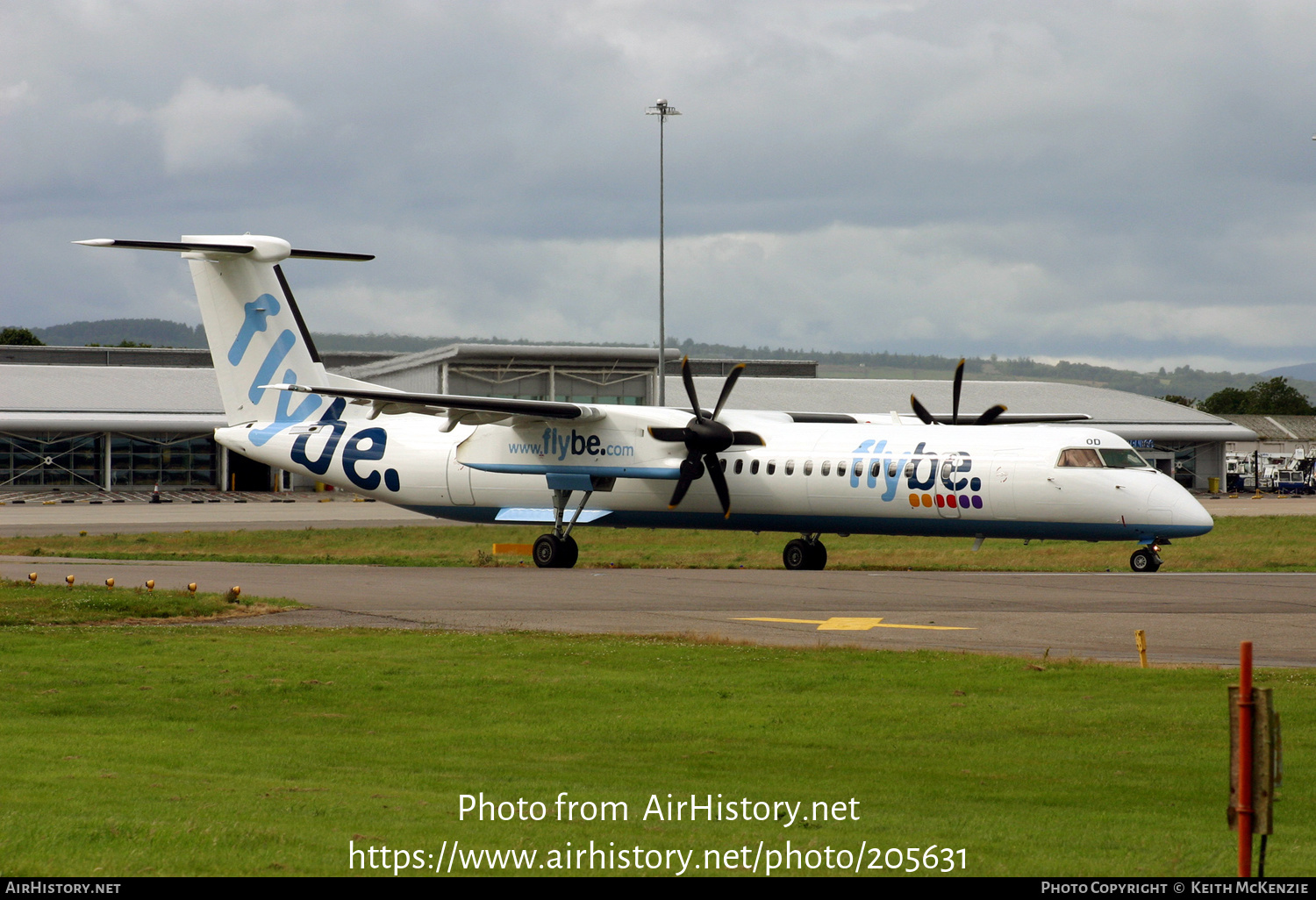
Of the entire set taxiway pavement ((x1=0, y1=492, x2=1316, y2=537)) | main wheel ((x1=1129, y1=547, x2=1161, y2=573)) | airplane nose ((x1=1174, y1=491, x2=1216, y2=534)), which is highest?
airplane nose ((x1=1174, y1=491, x2=1216, y2=534))

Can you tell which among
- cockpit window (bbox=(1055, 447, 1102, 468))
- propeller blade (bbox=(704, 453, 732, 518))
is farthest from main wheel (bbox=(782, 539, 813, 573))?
cockpit window (bbox=(1055, 447, 1102, 468))

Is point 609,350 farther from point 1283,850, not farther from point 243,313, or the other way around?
point 1283,850

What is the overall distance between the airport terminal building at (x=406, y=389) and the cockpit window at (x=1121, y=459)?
133 ft

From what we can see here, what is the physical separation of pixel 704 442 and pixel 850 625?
11717mm

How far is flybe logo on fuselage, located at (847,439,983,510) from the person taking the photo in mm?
29203

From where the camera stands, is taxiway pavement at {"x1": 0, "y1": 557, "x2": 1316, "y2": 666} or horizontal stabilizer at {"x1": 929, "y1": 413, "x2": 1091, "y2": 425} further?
horizontal stabilizer at {"x1": 929, "y1": 413, "x2": 1091, "y2": 425}

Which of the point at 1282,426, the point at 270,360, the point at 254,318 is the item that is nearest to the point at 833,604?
the point at 270,360

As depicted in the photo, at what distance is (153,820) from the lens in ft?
26.3

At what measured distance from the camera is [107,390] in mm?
82000

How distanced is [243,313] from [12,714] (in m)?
24.3

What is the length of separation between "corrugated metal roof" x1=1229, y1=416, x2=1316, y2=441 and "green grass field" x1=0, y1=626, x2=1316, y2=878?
114770mm

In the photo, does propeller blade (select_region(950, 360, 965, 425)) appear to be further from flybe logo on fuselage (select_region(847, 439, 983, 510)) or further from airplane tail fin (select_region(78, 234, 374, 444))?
airplane tail fin (select_region(78, 234, 374, 444))

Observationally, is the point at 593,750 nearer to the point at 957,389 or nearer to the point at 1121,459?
the point at 1121,459
